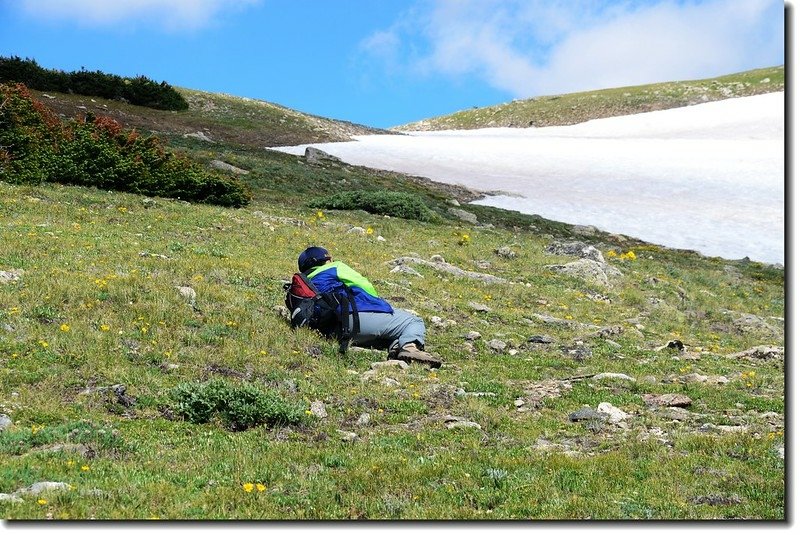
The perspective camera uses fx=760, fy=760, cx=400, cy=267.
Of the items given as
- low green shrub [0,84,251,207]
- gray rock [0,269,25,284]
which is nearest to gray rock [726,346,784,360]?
gray rock [0,269,25,284]

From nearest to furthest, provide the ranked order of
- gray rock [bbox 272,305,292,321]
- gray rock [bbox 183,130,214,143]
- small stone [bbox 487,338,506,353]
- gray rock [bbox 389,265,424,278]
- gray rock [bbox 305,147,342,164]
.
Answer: gray rock [bbox 272,305,292,321]
small stone [bbox 487,338,506,353]
gray rock [bbox 389,265,424,278]
gray rock [bbox 305,147,342,164]
gray rock [bbox 183,130,214,143]

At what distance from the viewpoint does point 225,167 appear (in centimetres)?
3697

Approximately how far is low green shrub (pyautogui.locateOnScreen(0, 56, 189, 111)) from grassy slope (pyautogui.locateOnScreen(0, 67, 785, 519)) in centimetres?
3695

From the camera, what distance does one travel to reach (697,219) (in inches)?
1652

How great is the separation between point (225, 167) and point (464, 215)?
11832mm

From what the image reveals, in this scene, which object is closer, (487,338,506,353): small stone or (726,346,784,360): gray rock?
(487,338,506,353): small stone

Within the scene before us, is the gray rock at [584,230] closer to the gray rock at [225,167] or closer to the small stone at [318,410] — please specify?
the gray rock at [225,167]

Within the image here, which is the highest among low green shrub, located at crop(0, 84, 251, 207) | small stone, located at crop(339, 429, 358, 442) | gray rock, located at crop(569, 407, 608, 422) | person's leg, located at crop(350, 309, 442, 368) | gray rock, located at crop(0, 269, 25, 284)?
low green shrub, located at crop(0, 84, 251, 207)

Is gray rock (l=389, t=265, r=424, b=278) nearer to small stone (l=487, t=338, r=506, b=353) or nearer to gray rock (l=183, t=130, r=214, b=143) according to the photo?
small stone (l=487, t=338, r=506, b=353)

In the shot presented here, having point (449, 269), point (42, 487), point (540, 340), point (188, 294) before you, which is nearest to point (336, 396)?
point (188, 294)

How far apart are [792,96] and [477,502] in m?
4.50

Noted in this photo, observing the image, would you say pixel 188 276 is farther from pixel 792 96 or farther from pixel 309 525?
pixel 792 96

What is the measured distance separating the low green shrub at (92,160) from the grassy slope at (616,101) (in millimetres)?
84792

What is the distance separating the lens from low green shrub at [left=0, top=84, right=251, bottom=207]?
85.5ft
